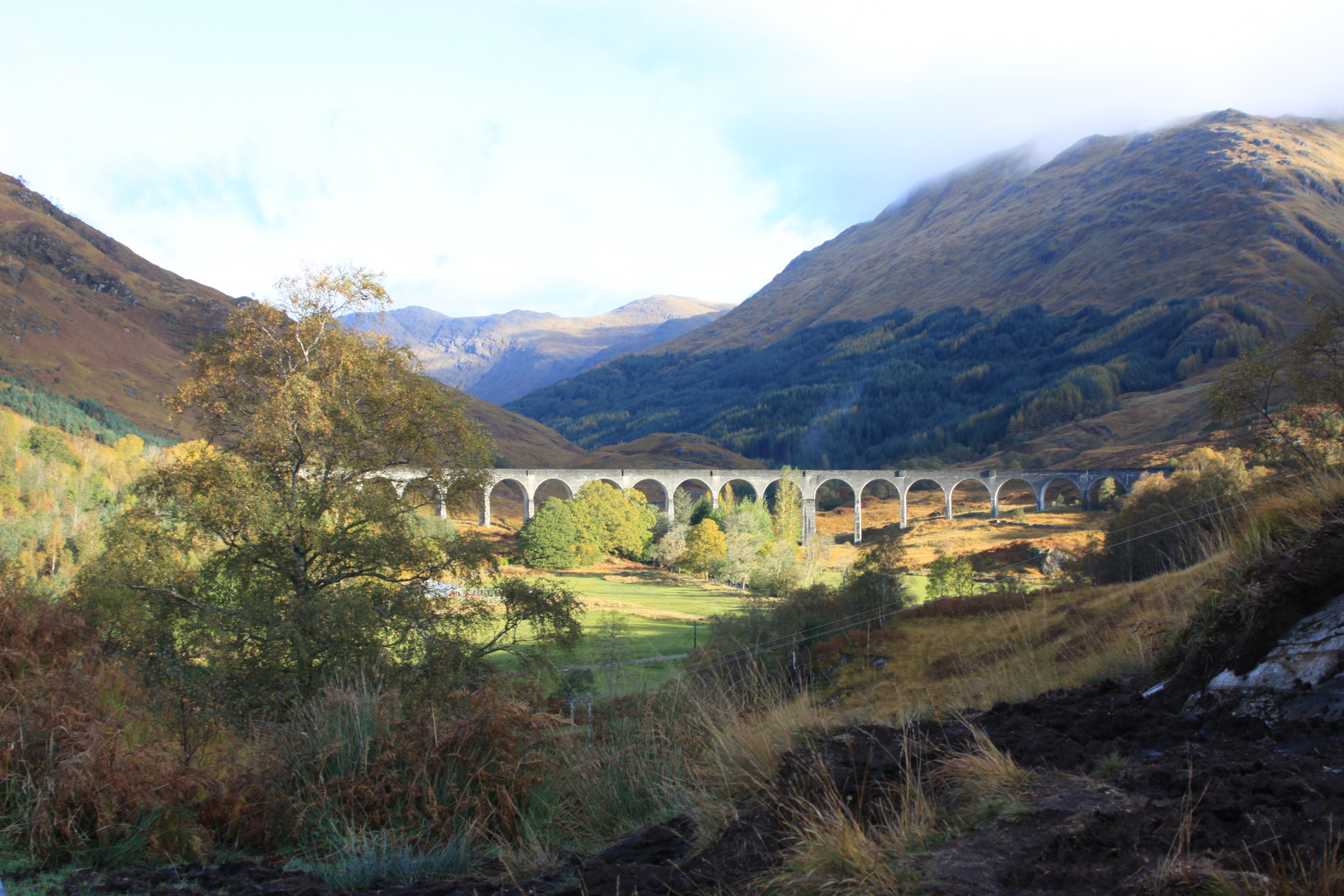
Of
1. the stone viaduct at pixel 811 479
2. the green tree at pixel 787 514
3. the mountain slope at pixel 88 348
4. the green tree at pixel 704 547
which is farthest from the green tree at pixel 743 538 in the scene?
the mountain slope at pixel 88 348

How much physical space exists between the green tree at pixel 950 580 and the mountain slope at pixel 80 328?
442 feet

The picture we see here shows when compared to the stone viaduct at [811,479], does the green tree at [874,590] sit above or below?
below

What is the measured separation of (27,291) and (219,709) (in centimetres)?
21294

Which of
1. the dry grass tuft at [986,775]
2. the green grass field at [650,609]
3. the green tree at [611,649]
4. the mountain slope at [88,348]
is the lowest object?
the green grass field at [650,609]

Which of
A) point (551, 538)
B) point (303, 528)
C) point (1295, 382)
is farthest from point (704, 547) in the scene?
point (303, 528)

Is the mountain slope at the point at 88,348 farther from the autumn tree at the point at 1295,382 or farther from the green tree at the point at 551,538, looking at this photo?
the autumn tree at the point at 1295,382

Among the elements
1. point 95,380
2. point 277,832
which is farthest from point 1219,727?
point 95,380

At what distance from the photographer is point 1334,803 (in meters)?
2.72

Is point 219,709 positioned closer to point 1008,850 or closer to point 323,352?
point 323,352

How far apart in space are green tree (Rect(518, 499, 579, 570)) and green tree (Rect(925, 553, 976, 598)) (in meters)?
37.6

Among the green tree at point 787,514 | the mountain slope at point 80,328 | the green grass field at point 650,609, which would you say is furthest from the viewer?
Answer: the mountain slope at point 80,328

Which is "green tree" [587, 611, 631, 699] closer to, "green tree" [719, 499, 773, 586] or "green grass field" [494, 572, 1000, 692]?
"green grass field" [494, 572, 1000, 692]

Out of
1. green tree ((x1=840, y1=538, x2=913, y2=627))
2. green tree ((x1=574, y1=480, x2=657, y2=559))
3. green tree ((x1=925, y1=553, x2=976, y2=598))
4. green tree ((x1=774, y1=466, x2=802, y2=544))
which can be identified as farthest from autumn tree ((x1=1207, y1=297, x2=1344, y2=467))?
green tree ((x1=574, y1=480, x2=657, y2=559))

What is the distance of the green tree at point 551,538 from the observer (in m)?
72.1
